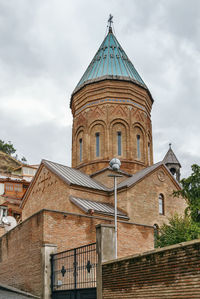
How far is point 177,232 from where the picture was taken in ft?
59.7

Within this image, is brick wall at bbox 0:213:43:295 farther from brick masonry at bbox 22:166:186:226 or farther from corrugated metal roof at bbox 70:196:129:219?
brick masonry at bbox 22:166:186:226

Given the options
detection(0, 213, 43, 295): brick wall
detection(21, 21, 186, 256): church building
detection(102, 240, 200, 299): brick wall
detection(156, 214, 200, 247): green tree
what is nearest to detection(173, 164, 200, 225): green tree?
detection(156, 214, 200, 247): green tree

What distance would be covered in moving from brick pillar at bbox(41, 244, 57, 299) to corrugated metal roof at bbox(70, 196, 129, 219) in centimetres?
409

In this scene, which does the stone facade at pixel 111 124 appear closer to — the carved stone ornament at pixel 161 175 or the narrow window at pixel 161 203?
the carved stone ornament at pixel 161 175

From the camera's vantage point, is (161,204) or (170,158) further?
(170,158)

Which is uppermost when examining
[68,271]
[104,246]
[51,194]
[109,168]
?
[109,168]

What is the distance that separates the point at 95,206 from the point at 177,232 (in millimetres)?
4146

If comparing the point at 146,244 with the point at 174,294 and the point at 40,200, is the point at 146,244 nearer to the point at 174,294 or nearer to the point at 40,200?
the point at 40,200

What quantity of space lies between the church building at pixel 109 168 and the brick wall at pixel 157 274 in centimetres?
587

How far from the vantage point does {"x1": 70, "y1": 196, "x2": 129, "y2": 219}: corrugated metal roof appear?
58.1ft

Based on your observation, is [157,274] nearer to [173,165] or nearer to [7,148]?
[173,165]

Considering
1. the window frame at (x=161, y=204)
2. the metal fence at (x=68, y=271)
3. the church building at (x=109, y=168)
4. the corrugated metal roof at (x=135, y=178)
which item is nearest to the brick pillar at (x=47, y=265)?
the metal fence at (x=68, y=271)

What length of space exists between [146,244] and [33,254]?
505 cm

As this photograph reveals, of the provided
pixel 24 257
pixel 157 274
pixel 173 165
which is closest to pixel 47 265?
pixel 24 257
